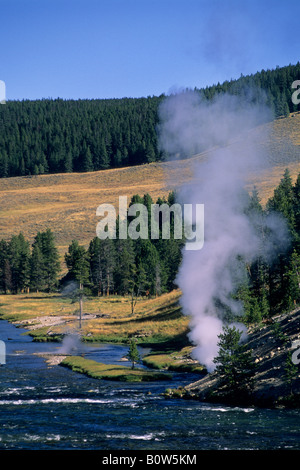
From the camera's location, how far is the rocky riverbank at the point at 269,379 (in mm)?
42688

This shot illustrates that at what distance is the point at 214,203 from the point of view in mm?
72625

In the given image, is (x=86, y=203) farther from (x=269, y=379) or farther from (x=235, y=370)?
(x=269, y=379)

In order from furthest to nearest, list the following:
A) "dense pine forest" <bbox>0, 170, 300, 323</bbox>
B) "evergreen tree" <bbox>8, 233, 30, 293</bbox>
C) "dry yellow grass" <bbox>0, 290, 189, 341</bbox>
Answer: "evergreen tree" <bbox>8, 233, 30, 293</bbox>
"dry yellow grass" <bbox>0, 290, 189, 341</bbox>
"dense pine forest" <bbox>0, 170, 300, 323</bbox>

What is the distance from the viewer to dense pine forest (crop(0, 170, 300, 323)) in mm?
70562

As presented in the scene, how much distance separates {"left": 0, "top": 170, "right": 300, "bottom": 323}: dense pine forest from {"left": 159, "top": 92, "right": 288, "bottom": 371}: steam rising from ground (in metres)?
2.85

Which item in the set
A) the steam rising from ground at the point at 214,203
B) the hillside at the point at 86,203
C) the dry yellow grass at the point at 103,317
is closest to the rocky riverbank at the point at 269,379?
the steam rising from ground at the point at 214,203

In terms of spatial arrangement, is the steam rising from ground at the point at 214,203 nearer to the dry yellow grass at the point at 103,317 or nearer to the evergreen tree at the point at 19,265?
the dry yellow grass at the point at 103,317

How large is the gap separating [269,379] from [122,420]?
13051 mm

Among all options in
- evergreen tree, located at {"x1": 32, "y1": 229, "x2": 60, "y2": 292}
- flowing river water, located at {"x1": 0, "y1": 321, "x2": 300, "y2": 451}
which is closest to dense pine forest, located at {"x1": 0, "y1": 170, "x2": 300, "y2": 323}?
evergreen tree, located at {"x1": 32, "y1": 229, "x2": 60, "y2": 292}

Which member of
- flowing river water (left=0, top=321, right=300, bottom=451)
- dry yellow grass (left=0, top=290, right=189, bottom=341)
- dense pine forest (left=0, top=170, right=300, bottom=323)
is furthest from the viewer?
dry yellow grass (left=0, top=290, right=189, bottom=341)

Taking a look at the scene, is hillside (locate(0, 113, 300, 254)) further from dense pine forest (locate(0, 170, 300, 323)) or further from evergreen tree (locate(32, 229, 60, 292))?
dense pine forest (locate(0, 170, 300, 323))

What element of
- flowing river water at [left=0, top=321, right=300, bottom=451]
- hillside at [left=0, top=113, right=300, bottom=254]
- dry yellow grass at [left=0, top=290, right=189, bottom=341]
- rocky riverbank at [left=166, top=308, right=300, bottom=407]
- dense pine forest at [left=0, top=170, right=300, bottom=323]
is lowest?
flowing river water at [left=0, top=321, right=300, bottom=451]

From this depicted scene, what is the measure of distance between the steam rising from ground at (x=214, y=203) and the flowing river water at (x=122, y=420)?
33.0 ft
